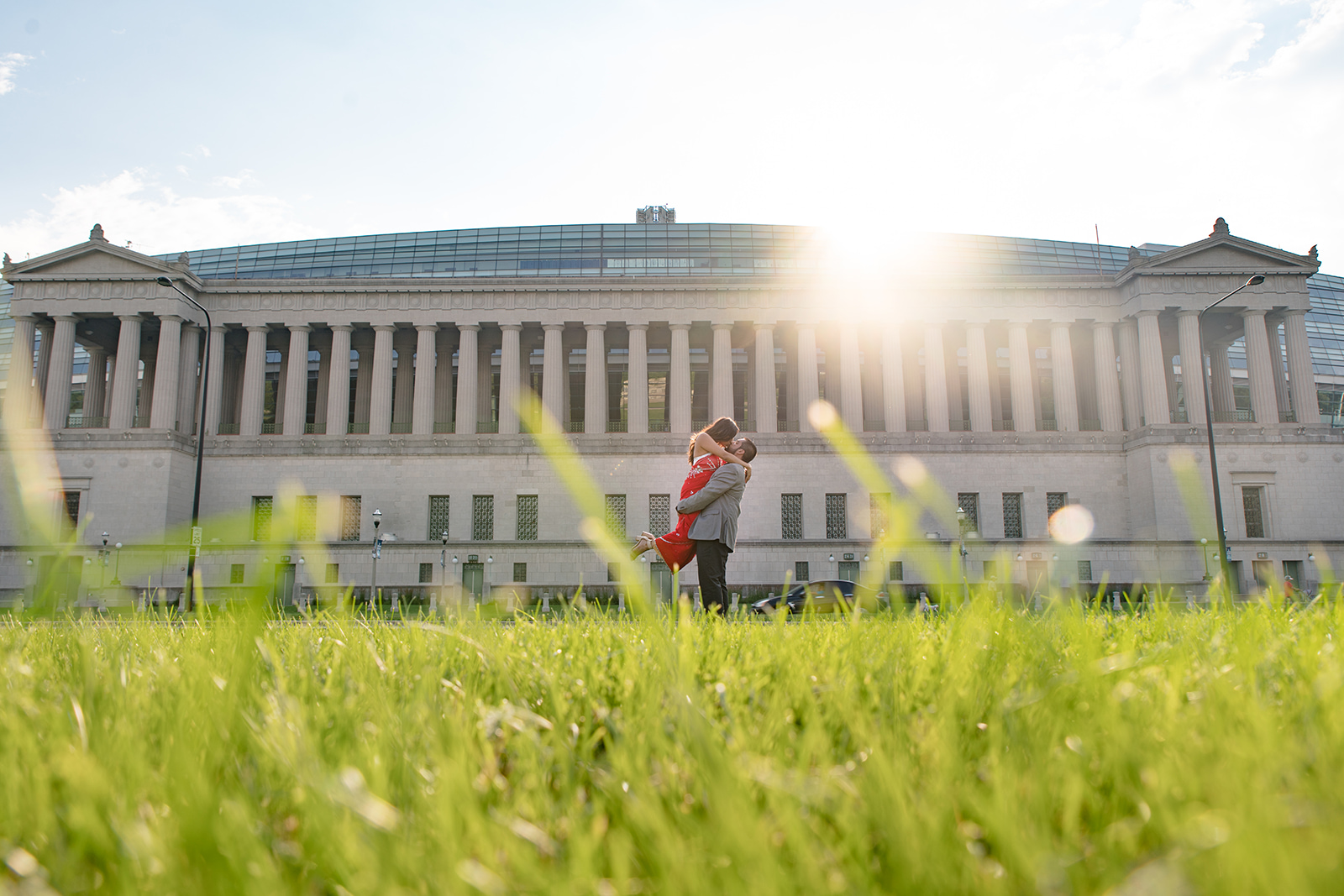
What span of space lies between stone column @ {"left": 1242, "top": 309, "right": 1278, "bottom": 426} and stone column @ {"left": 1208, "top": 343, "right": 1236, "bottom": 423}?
114 inches

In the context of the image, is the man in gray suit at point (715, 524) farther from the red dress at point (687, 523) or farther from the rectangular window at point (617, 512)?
the rectangular window at point (617, 512)

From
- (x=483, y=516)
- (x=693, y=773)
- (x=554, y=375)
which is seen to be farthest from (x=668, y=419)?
(x=693, y=773)

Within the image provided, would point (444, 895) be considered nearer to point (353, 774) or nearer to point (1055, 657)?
point (353, 774)

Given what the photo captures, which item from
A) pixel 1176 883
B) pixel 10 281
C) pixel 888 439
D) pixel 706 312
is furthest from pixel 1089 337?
pixel 10 281

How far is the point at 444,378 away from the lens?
5831cm

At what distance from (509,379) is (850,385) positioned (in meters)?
23.2

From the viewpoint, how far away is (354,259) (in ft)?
220

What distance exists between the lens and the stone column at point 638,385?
176ft

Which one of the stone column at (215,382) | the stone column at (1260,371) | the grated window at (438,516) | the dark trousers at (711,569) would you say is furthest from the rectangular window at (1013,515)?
the stone column at (215,382)

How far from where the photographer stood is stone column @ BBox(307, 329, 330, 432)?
5803 cm

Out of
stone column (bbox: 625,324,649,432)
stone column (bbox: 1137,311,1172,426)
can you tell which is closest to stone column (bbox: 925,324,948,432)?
stone column (bbox: 1137,311,1172,426)

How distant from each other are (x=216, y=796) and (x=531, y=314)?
54.3 meters

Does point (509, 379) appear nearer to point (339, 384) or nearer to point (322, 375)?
point (339, 384)

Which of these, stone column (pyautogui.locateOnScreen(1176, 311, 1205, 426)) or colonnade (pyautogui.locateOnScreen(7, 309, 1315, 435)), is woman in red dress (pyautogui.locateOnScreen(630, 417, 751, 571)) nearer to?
colonnade (pyautogui.locateOnScreen(7, 309, 1315, 435))
